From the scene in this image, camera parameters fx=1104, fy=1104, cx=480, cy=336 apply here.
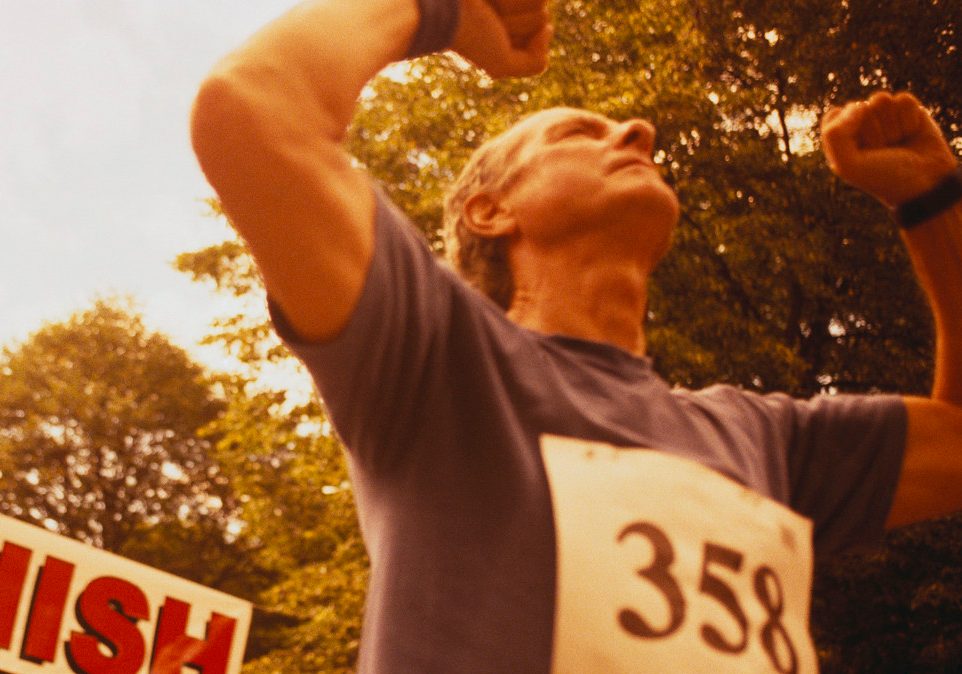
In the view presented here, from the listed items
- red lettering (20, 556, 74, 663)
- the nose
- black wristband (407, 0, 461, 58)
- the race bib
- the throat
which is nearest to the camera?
the race bib

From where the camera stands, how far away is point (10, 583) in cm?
621

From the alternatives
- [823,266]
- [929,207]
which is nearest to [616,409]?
[929,207]

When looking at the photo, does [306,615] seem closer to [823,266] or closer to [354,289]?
[823,266]

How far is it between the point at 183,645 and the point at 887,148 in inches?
231

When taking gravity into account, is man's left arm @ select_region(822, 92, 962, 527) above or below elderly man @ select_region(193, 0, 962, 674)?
above

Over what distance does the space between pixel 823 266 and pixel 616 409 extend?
7595 mm

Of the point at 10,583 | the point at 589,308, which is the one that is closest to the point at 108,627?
the point at 10,583

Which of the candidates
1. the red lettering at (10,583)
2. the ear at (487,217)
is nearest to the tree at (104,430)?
the red lettering at (10,583)

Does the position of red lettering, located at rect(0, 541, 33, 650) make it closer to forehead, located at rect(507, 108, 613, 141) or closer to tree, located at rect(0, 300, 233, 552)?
forehead, located at rect(507, 108, 613, 141)

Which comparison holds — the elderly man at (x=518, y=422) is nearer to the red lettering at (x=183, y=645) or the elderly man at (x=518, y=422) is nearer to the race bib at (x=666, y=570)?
the race bib at (x=666, y=570)

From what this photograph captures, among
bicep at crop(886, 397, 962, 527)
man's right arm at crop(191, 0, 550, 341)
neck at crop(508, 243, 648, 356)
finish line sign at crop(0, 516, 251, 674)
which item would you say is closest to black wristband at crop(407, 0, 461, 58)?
man's right arm at crop(191, 0, 550, 341)

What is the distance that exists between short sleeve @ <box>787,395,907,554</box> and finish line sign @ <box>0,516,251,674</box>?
5.53 meters

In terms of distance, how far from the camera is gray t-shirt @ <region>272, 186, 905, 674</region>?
1.08 m

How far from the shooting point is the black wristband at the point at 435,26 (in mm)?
1244
